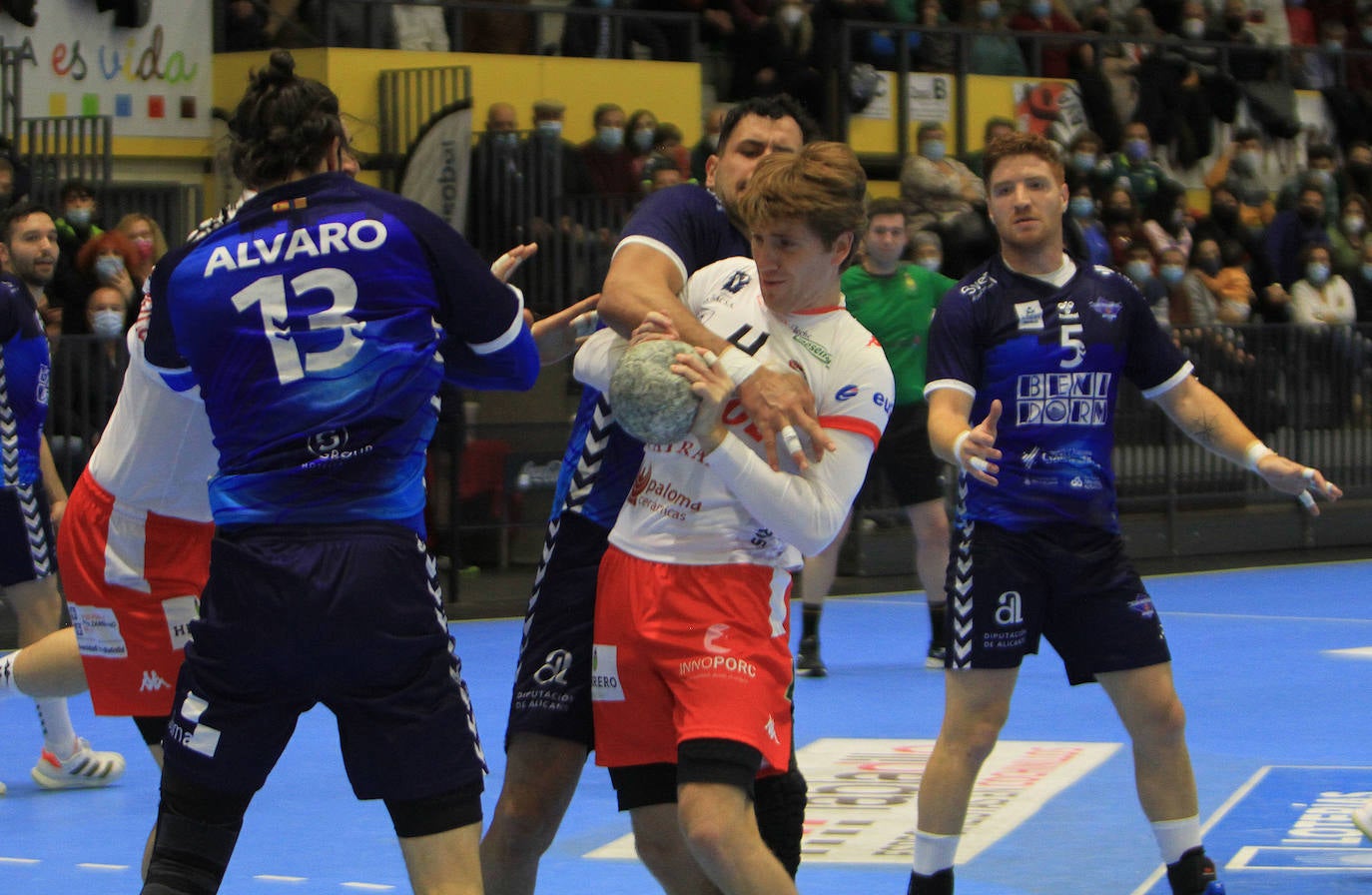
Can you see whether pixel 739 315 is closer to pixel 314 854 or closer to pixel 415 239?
pixel 415 239

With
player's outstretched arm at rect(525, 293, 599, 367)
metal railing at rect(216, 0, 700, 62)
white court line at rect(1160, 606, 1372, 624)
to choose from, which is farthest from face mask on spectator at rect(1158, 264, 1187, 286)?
player's outstretched arm at rect(525, 293, 599, 367)

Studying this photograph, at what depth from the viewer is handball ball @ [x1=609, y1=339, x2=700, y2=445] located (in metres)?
3.31

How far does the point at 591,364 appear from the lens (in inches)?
148

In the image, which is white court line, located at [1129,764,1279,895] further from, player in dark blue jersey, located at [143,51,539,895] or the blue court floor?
player in dark blue jersey, located at [143,51,539,895]

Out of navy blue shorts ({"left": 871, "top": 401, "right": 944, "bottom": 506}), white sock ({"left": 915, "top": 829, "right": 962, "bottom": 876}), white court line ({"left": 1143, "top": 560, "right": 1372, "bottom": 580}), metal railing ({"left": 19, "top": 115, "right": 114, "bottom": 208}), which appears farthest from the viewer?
white court line ({"left": 1143, "top": 560, "right": 1372, "bottom": 580})

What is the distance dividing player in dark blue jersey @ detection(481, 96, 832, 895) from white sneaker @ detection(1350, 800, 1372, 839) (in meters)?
2.37

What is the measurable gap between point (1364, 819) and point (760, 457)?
9.46 ft

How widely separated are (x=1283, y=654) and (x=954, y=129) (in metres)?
8.73

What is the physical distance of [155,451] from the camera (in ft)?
14.9

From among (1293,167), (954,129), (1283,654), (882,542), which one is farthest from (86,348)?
(1293,167)

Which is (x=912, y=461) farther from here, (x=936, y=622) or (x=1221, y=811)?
(x=1221, y=811)

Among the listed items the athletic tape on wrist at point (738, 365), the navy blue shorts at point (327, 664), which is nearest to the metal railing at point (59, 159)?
the navy blue shorts at point (327, 664)

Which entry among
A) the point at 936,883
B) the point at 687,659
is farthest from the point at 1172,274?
the point at 687,659

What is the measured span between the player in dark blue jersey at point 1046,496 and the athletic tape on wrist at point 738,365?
118cm
